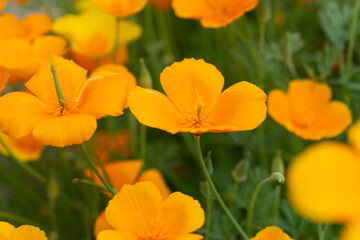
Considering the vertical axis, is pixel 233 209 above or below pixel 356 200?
below

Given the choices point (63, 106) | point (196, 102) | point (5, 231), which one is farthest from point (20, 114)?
point (196, 102)

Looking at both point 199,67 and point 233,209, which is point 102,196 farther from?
point 199,67

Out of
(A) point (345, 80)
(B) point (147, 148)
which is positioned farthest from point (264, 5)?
(B) point (147, 148)

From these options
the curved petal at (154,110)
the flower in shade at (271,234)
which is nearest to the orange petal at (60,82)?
the curved petal at (154,110)

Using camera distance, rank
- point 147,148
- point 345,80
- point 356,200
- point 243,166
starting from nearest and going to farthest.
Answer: point 356,200 → point 243,166 → point 345,80 → point 147,148

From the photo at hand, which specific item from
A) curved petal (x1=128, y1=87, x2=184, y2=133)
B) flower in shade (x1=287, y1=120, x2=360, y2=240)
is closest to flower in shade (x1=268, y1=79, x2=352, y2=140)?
curved petal (x1=128, y1=87, x2=184, y2=133)

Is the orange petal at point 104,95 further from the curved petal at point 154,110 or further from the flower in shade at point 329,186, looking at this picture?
the flower in shade at point 329,186
